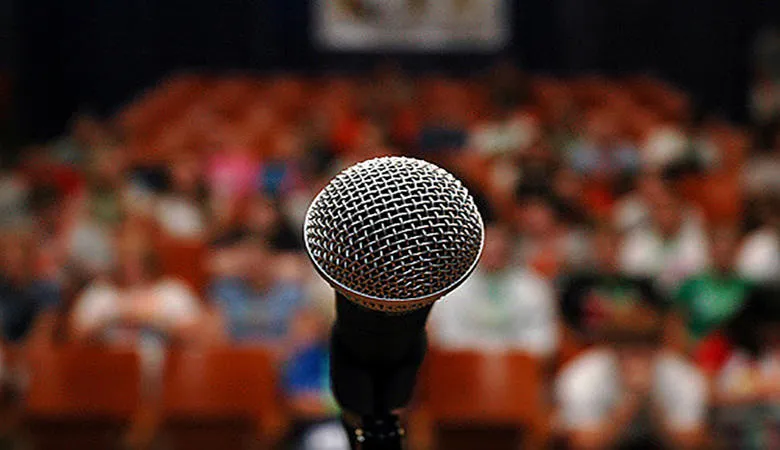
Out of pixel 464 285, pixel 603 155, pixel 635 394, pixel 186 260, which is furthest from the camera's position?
pixel 603 155

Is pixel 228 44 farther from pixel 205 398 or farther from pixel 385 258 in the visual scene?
pixel 385 258

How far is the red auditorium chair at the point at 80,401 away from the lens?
3715mm

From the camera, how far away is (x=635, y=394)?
10.6ft

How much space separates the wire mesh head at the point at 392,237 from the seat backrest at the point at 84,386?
9.97 feet

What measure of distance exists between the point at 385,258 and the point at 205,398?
3.07m

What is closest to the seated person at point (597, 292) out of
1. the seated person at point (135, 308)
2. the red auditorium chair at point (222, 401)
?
the red auditorium chair at point (222, 401)

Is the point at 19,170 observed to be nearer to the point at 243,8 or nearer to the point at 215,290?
the point at 215,290

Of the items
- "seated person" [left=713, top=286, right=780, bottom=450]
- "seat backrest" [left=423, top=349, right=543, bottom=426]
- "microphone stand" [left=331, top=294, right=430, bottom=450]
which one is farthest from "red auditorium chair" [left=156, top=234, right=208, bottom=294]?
"microphone stand" [left=331, top=294, right=430, bottom=450]

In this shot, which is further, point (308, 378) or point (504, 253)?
point (504, 253)

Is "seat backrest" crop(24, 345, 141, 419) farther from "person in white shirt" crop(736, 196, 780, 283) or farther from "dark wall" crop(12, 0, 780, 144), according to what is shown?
"dark wall" crop(12, 0, 780, 144)

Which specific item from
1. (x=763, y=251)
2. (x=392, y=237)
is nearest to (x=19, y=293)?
(x=763, y=251)

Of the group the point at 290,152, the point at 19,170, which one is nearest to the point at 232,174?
the point at 290,152

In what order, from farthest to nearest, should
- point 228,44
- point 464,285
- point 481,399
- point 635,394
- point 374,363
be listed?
point 228,44, point 464,285, point 481,399, point 635,394, point 374,363

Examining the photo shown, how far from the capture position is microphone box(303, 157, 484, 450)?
0.81 meters
